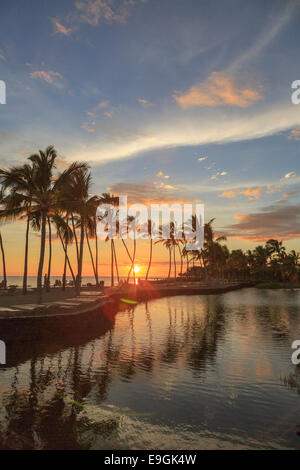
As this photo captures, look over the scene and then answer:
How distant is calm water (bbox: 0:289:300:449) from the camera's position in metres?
7.16

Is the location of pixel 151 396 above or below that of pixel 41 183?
below

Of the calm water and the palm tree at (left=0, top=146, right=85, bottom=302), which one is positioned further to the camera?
the palm tree at (left=0, top=146, right=85, bottom=302)

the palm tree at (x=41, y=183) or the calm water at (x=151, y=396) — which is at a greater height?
the palm tree at (x=41, y=183)

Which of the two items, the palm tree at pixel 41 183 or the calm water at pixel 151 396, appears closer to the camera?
the calm water at pixel 151 396

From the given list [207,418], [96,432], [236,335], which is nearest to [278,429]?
[207,418]

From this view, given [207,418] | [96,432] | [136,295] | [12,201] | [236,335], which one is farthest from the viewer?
[136,295]

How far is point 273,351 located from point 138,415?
972 centimetres

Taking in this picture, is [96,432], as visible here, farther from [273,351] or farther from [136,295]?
[136,295]

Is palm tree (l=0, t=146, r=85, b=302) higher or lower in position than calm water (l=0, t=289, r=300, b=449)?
higher

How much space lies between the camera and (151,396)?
9734mm

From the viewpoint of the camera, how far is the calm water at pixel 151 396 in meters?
7.16

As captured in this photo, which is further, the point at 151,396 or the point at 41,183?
the point at 41,183

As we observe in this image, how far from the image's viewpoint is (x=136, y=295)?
152 feet

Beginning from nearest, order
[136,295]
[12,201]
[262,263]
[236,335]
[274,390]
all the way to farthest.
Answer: [274,390]
[236,335]
[12,201]
[136,295]
[262,263]
